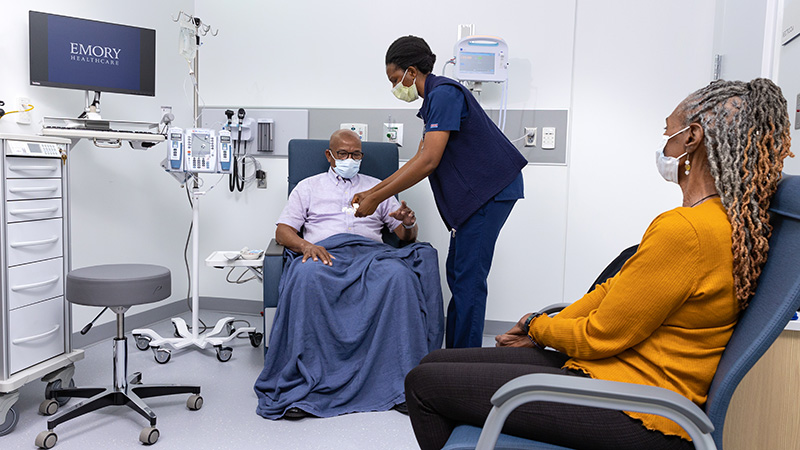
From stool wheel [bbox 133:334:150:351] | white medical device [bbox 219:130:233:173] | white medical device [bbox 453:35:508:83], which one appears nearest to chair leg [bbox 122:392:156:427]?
stool wheel [bbox 133:334:150:351]

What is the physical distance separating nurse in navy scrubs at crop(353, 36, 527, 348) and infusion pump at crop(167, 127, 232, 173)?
0.86m

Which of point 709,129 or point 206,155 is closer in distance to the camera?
point 709,129

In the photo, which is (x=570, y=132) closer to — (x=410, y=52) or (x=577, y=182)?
(x=577, y=182)

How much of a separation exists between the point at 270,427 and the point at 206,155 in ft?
→ 4.40

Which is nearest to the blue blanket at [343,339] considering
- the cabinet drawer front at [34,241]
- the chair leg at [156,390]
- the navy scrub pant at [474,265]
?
the navy scrub pant at [474,265]

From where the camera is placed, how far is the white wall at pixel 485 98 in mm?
2959

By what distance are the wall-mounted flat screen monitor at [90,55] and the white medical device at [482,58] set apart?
158 cm

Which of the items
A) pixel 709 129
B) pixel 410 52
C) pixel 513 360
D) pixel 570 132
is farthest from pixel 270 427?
pixel 570 132

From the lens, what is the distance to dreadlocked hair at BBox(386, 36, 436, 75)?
218 cm

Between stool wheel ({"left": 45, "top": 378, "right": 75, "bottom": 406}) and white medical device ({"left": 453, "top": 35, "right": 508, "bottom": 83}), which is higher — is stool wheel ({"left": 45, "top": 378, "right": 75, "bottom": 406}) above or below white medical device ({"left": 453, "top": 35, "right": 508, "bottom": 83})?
below

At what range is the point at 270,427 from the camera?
200 centimetres

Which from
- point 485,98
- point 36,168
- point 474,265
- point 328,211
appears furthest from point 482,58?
point 36,168

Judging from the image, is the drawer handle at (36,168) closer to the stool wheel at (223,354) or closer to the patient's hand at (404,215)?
the stool wheel at (223,354)

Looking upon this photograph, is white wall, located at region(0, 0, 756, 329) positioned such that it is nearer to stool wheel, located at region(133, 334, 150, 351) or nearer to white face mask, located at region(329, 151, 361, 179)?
stool wheel, located at region(133, 334, 150, 351)
